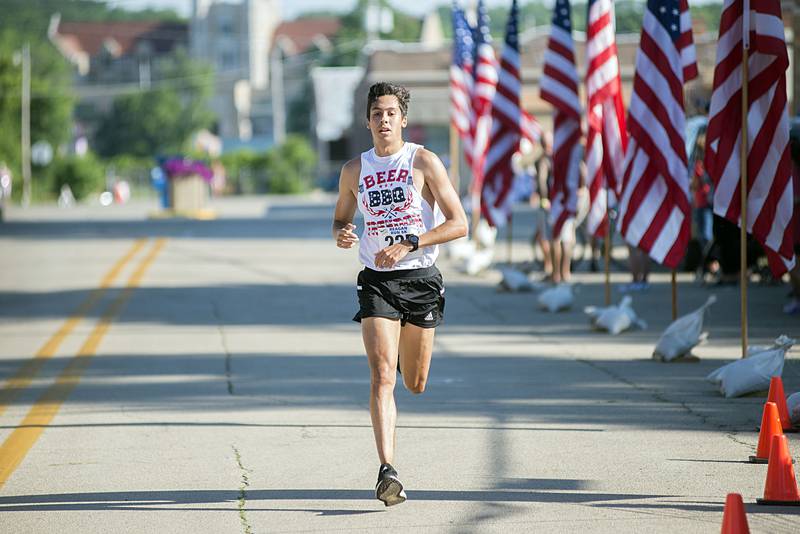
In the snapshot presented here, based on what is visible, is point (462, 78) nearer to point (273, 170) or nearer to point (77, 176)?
point (77, 176)

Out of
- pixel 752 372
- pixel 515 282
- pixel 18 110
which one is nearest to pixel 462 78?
pixel 515 282

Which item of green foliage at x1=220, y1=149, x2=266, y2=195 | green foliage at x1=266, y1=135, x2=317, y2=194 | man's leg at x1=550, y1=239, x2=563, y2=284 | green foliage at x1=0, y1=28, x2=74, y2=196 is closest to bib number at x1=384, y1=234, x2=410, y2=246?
man's leg at x1=550, y1=239, x2=563, y2=284

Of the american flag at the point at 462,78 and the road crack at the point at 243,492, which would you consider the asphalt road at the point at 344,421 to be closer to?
the road crack at the point at 243,492

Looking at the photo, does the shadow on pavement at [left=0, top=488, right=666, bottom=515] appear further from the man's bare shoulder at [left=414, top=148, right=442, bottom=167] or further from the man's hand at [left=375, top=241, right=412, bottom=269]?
the man's bare shoulder at [left=414, top=148, right=442, bottom=167]

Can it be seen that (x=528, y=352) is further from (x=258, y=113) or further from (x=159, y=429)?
(x=258, y=113)

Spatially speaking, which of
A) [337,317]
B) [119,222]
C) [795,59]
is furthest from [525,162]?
[119,222]

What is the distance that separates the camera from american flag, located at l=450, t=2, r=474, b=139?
28.1 m

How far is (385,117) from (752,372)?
410 cm

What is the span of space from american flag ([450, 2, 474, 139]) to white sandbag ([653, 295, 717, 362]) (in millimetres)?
16054

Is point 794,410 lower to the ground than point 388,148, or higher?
lower

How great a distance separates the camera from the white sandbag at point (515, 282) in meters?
19.2

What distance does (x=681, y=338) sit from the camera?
12156 millimetres

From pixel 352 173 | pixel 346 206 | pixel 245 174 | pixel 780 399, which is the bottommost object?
pixel 245 174

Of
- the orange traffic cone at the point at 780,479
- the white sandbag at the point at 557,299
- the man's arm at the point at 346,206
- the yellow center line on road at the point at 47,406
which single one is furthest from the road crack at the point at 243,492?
the white sandbag at the point at 557,299
